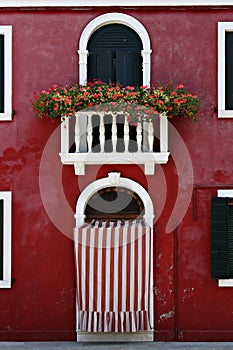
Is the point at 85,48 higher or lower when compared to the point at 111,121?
higher

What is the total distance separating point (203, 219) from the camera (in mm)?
13594

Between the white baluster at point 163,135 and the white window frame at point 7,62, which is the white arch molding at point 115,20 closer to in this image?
the white baluster at point 163,135

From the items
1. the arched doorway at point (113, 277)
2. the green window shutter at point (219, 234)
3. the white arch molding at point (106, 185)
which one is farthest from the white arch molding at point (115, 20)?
the arched doorway at point (113, 277)

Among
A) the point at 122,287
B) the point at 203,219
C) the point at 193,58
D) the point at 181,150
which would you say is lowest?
the point at 122,287

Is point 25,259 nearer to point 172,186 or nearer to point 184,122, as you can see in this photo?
point 172,186

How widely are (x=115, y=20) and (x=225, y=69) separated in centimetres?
219

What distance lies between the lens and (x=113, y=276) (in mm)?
13211

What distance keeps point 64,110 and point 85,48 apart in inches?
55.1

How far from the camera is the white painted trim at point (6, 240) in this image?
533 inches

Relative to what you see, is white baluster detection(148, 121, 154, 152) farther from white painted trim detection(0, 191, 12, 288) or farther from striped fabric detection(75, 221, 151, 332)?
white painted trim detection(0, 191, 12, 288)

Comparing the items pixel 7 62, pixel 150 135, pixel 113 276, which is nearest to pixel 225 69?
pixel 150 135

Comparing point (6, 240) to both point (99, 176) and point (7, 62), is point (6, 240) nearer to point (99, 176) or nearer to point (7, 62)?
point (99, 176)

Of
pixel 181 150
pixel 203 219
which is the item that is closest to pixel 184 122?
pixel 181 150

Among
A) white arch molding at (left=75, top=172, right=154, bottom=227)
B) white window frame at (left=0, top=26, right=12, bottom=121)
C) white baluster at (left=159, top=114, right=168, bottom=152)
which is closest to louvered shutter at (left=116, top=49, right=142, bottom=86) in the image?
white baluster at (left=159, top=114, right=168, bottom=152)
